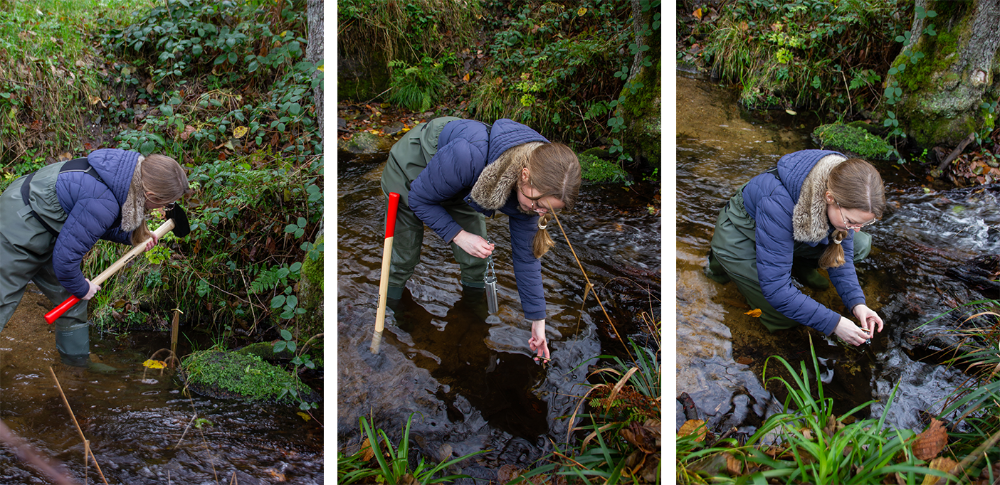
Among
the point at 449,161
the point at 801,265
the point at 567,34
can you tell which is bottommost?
the point at 801,265

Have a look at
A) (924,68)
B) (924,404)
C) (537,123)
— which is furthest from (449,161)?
(924,68)

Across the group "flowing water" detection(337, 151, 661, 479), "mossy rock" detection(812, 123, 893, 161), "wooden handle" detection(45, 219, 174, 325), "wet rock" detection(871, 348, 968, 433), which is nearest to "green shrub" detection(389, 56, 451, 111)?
"flowing water" detection(337, 151, 661, 479)

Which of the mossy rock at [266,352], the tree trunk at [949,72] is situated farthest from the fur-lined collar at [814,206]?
the mossy rock at [266,352]

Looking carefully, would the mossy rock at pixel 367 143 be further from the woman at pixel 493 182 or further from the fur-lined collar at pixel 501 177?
the fur-lined collar at pixel 501 177

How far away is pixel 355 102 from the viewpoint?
264 cm

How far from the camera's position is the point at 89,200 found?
2.03m

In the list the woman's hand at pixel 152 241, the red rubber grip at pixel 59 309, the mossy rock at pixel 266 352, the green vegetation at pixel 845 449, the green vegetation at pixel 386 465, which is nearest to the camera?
the green vegetation at pixel 845 449

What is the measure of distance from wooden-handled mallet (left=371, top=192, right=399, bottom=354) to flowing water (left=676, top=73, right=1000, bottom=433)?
132cm

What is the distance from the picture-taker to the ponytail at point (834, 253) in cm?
204

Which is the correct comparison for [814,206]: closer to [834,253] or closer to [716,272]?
[834,253]

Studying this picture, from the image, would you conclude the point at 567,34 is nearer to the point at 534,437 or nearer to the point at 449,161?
the point at 449,161

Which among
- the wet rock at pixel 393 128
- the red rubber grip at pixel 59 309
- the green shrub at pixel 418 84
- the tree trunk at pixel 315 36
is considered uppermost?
the tree trunk at pixel 315 36

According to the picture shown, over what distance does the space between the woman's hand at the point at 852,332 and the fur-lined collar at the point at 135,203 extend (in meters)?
3.02

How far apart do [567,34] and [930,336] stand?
2299mm
